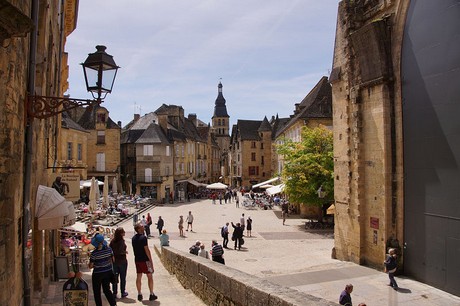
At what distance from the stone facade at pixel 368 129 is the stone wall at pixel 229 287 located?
6.33m

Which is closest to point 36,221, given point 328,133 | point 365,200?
point 365,200

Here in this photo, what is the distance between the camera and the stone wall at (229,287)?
16.0 ft

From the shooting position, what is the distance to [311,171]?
77.2 ft

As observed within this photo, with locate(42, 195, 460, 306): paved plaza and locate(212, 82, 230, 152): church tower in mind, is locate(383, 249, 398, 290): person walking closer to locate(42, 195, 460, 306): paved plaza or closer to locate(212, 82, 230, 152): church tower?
locate(42, 195, 460, 306): paved plaza

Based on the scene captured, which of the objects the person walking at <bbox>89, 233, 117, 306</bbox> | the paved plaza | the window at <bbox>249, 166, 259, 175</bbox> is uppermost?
the window at <bbox>249, 166, 259, 175</bbox>

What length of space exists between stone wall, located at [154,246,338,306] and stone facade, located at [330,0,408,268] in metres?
6.33

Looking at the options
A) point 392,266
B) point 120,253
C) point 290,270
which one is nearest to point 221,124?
point 290,270

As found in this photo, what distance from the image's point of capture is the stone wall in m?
4.86

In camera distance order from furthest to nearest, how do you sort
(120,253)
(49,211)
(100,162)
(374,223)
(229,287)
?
(100,162), (374,223), (120,253), (49,211), (229,287)

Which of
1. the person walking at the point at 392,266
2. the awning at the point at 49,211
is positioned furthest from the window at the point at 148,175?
the awning at the point at 49,211

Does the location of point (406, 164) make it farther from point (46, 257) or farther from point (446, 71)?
point (46, 257)

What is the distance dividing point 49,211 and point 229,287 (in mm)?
3216

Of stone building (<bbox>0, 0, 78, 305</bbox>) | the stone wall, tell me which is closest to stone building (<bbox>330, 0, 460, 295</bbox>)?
the stone wall

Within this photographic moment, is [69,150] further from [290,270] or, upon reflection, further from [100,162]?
[290,270]
